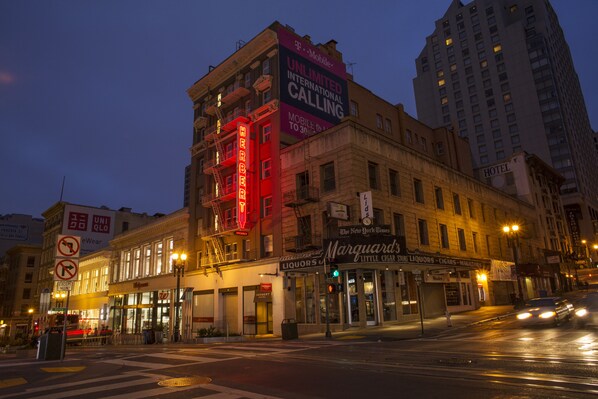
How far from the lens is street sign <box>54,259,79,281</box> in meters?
14.3

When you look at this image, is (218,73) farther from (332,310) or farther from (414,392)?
(414,392)

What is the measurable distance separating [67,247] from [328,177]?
1912 cm

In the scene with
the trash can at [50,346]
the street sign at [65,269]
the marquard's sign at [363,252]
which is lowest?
the trash can at [50,346]

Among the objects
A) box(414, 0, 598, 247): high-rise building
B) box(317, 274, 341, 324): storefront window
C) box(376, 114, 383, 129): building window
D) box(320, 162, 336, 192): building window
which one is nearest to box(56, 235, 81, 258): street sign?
box(317, 274, 341, 324): storefront window

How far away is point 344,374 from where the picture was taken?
10.3m

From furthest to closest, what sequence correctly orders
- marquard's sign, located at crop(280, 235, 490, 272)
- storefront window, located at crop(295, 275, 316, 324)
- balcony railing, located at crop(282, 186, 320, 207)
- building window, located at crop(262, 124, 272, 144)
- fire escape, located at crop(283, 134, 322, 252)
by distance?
building window, located at crop(262, 124, 272, 144) < balcony railing, located at crop(282, 186, 320, 207) < fire escape, located at crop(283, 134, 322, 252) < storefront window, located at crop(295, 275, 316, 324) < marquard's sign, located at crop(280, 235, 490, 272)

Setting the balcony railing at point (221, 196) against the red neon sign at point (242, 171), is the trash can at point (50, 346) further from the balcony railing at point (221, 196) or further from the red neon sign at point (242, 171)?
the balcony railing at point (221, 196)

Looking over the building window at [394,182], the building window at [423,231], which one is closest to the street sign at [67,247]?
the building window at [394,182]

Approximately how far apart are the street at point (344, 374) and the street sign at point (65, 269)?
2.81 m

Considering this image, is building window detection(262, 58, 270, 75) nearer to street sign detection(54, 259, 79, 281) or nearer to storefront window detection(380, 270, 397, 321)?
storefront window detection(380, 270, 397, 321)

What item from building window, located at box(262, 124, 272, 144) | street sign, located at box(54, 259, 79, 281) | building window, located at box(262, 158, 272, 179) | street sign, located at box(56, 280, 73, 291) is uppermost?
building window, located at box(262, 124, 272, 144)

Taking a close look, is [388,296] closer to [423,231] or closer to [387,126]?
[423,231]

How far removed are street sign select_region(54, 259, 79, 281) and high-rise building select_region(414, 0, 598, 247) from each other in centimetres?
10334

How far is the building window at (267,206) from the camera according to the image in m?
34.6
